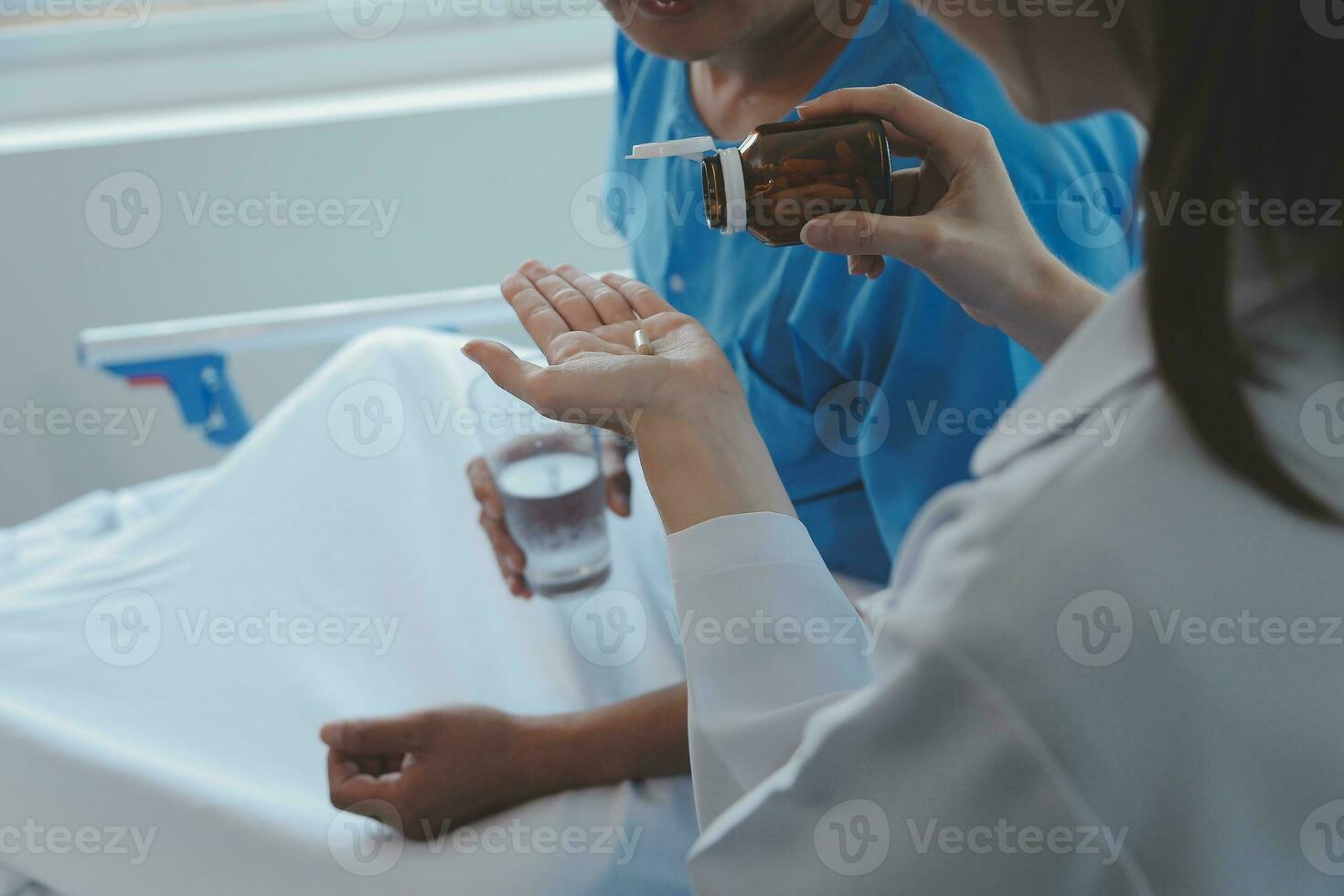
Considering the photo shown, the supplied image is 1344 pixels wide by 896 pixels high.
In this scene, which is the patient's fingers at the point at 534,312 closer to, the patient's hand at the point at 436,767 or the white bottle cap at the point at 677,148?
the white bottle cap at the point at 677,148

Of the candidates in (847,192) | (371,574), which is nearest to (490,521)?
(371,574)

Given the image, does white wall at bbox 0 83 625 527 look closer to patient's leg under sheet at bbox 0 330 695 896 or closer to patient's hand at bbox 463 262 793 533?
patient's leg under sheet at bbox 0 330 695 896

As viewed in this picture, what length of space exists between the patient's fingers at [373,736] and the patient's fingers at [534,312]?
1.06 feet

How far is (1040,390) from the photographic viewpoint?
45 centimetres

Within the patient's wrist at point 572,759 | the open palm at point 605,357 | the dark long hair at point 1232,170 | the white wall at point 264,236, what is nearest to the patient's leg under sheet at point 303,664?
the patient's wrist at point 572,759

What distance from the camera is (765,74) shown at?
98cm

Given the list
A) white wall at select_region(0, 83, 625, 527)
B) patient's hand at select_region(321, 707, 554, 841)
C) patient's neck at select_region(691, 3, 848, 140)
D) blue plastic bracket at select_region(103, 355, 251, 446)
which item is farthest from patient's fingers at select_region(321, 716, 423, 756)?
white wall at select_region(0, 83, 625, 527)

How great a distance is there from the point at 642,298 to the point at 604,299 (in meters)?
0.03

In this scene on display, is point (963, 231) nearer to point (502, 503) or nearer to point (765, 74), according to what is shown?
point (765, 74)

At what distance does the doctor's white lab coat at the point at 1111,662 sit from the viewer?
40 cm

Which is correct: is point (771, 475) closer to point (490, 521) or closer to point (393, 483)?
point (490, 521)

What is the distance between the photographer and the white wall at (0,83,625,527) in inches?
71.1

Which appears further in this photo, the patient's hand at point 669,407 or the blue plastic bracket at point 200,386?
the blue plastic bracket at point 200,386

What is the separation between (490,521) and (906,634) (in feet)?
2.13
